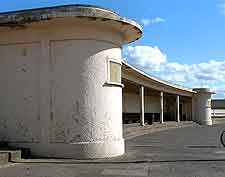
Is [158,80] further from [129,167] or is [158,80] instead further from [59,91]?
[129,167]

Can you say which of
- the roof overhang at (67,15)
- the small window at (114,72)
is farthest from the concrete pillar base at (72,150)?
the roof overhang at (67,15)

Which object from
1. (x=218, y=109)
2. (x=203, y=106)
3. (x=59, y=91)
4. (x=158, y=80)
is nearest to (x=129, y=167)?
(x=59, y=91)

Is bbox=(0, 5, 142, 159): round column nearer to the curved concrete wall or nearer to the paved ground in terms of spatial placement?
the curved concrete wall

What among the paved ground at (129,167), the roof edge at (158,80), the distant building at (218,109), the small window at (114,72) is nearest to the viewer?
the paved ground at (129,167)

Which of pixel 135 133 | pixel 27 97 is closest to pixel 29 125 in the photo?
pixel 27 97

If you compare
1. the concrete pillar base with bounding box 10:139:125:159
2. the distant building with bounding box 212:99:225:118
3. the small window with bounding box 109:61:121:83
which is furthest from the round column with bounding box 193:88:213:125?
the concrete pillar base with bounding box 10:139:125:159

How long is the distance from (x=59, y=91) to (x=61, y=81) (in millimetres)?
328

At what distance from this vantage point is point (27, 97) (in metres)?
14.3

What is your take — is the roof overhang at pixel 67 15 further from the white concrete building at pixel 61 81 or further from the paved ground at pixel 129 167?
the paved ground at pixel 129 167

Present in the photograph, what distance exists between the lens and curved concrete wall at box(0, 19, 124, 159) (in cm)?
1395

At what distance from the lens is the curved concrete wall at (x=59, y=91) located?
13945mm

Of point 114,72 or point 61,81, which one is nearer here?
point 61,81

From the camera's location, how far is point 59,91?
14016 millimetres

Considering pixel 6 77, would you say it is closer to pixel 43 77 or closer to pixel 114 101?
pixel 43 77
